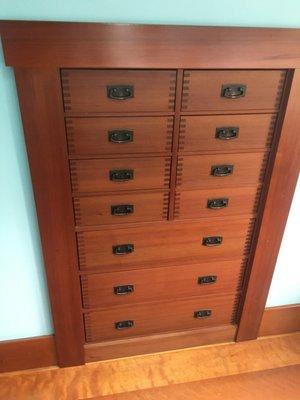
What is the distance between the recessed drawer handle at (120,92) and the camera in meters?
1.08

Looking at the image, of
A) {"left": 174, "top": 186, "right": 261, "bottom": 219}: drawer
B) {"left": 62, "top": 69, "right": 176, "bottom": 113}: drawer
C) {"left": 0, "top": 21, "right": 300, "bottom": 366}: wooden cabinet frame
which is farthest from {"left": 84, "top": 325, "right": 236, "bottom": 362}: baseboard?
{"left": 62, "top": 69, "right": 176, "bottom": 113}: drawer

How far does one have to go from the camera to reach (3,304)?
147 cm

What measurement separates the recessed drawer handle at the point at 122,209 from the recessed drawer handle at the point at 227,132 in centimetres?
43

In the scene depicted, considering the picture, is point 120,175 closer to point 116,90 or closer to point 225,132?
point 116,90

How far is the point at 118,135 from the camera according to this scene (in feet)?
3.76

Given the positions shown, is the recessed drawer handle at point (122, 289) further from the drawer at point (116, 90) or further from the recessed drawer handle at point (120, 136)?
the drawer at point (116, 90)

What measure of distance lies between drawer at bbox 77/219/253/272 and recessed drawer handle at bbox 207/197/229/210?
8 cm

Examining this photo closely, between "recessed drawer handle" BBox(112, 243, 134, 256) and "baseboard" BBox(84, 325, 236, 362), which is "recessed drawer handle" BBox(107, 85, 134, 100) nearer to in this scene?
"recessed drawer handle" BBox(112, 243, 134, 256)

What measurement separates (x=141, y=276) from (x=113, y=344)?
43 centimetres

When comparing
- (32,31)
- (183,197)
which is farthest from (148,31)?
(183,197)

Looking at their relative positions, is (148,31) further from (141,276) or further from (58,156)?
(141,276)

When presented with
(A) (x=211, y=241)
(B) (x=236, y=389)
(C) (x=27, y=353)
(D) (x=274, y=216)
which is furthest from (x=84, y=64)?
(B) (x=236, y=389)

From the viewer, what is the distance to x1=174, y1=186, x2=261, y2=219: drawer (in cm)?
133

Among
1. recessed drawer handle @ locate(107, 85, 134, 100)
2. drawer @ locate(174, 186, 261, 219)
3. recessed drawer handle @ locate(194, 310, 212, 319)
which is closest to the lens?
recessed drawer handle @ locate(107, 85, 134, 100)
